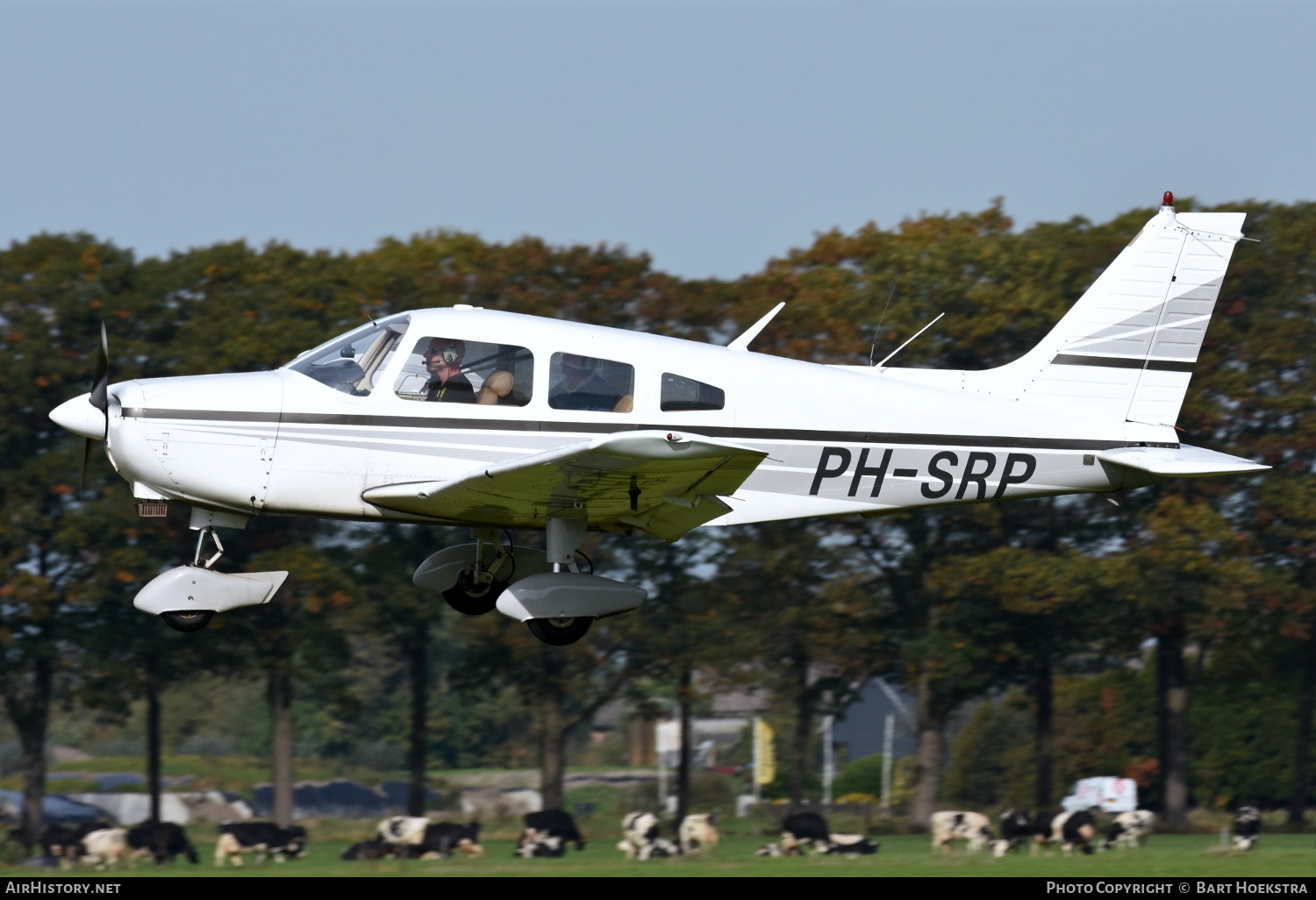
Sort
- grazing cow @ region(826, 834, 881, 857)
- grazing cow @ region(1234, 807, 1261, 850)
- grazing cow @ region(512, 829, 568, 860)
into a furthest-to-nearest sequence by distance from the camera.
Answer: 1. grazing cow @ region(512, 829, 568, 860)
2. grazing cow @ region(826, 834, 881, 857)
3. grazing cow @ region(1234, 807, 1261, 850)

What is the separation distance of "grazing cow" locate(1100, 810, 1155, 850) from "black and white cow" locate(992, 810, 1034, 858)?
1314 mm

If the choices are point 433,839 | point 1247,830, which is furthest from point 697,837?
point 1247,830

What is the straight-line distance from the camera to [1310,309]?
91.4ft

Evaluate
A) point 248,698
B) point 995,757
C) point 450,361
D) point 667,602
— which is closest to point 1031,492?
point 450,361

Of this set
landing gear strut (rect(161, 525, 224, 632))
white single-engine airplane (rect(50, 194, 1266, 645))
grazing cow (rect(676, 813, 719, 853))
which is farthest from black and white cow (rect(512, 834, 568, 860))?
landing gear strut (rect(161, 525, 224, 632))

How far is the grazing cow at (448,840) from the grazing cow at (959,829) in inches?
315

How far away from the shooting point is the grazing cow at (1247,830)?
23969mm

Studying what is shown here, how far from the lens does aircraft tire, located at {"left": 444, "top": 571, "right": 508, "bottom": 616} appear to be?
11.3 meters

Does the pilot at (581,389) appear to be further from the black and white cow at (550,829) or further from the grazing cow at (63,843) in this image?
the grazing cow at (63,843)

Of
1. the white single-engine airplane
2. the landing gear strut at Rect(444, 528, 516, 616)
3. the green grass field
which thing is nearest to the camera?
the white single-engine airplane

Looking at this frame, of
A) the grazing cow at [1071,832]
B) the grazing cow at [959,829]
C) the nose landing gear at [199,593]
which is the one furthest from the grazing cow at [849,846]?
the nose landing gear at [199,593]

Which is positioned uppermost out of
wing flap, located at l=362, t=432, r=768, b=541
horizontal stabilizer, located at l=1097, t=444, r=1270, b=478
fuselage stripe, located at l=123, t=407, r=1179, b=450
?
fuselage stripe, located at l=123, t=407, r=1179, b=450

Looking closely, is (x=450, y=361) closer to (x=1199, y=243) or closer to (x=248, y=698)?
(x=1199, y=243)

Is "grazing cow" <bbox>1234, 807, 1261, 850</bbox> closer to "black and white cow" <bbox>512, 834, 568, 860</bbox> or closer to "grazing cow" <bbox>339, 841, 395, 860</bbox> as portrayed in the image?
"black and white cow" <bbox>512, 834, 568, 860</bbox>
